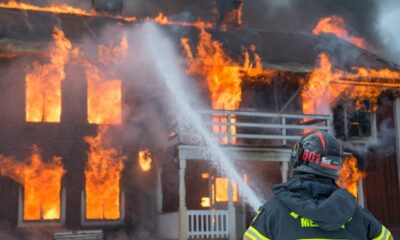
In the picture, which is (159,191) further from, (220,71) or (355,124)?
(355,124)

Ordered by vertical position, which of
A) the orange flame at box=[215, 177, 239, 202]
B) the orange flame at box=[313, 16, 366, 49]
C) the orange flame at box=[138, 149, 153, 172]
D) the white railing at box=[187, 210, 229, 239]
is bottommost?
the white railing at box=[187, 210, 229, 239]

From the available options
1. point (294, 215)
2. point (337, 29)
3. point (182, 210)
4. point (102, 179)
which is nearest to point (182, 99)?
point (102, 179)

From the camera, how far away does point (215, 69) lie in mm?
18141

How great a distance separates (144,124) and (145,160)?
989 millimetres

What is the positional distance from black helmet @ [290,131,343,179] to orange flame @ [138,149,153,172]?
46.9 feet

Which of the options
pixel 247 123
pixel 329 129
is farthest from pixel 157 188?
pixel 329 129

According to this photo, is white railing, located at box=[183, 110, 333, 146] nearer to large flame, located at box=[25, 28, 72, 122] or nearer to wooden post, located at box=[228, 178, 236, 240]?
wooden post, located at box=[228, 178, 236, 240]

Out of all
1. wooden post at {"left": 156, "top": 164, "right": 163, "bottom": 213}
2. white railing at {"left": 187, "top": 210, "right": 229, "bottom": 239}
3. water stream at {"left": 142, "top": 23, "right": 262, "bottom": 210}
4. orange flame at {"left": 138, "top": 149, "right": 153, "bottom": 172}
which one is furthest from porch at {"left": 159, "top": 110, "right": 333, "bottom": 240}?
orange flame at {"left": 138, "top": 149, "right": 153, "bottom": 172}

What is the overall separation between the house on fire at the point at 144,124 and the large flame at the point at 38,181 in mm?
26

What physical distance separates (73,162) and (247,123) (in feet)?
15.8

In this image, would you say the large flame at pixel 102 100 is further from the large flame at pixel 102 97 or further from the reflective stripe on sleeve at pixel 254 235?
the reflective stripe on sleeve at pixel 254 235

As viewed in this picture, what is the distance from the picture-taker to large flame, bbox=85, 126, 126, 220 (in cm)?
1688

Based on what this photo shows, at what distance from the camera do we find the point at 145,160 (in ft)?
57.2

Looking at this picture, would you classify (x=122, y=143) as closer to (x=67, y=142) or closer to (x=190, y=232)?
(x=67, y=142)
